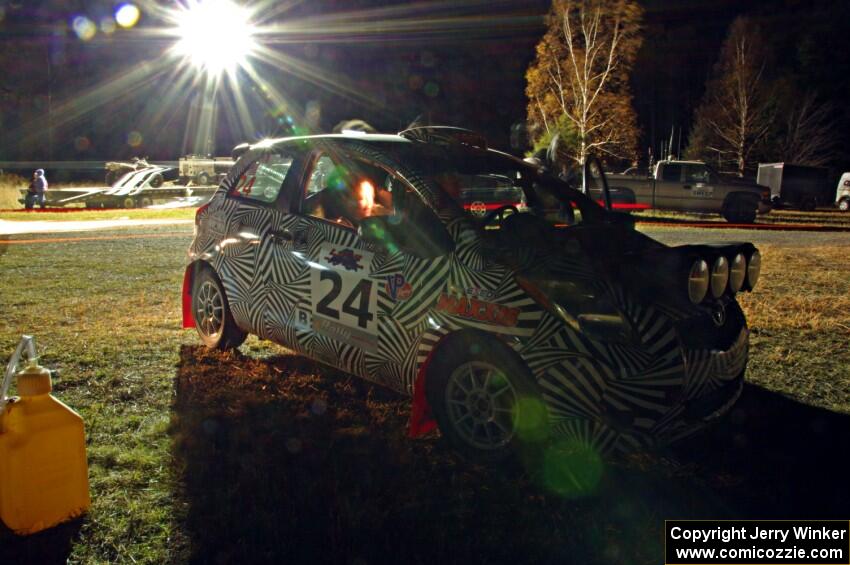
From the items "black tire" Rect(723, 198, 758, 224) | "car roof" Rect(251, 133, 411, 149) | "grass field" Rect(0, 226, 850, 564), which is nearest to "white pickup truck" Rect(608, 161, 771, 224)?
"black tire" Rect(723, 198, 758, 224)

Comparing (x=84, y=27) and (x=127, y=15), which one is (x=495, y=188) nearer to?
(x=84, y=27)

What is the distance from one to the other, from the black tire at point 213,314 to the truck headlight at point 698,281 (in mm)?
3152

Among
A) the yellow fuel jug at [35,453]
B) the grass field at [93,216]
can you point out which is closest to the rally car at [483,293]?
the yellow fuel jug at [35,453]

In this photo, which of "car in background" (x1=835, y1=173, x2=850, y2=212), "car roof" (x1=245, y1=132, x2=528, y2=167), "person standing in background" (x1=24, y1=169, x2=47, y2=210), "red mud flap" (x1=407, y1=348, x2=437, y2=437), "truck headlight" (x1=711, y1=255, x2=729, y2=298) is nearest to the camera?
"truck headlight" (x1=711, y1=255, x2=729, y2=298)

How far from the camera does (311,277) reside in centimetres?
428

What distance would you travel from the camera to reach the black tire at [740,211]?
21969 mm

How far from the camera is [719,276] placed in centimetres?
355

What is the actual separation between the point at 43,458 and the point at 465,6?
179 ft

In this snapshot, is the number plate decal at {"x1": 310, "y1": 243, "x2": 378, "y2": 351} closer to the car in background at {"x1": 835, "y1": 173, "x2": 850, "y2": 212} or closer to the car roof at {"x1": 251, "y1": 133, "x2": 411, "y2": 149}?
the car roof at {"x1": 251, "y1": 133, "x2": 411, "y2": 149}

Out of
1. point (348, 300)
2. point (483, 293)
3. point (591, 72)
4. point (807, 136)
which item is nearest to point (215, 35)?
point (591, 72)

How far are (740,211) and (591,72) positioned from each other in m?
7.74

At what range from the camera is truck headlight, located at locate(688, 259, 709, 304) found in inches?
133

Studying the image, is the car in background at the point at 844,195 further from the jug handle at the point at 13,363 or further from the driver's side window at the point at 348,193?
the jug handle at the point at 13,363

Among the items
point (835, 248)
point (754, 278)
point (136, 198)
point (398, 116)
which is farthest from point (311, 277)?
point (398, 116)
